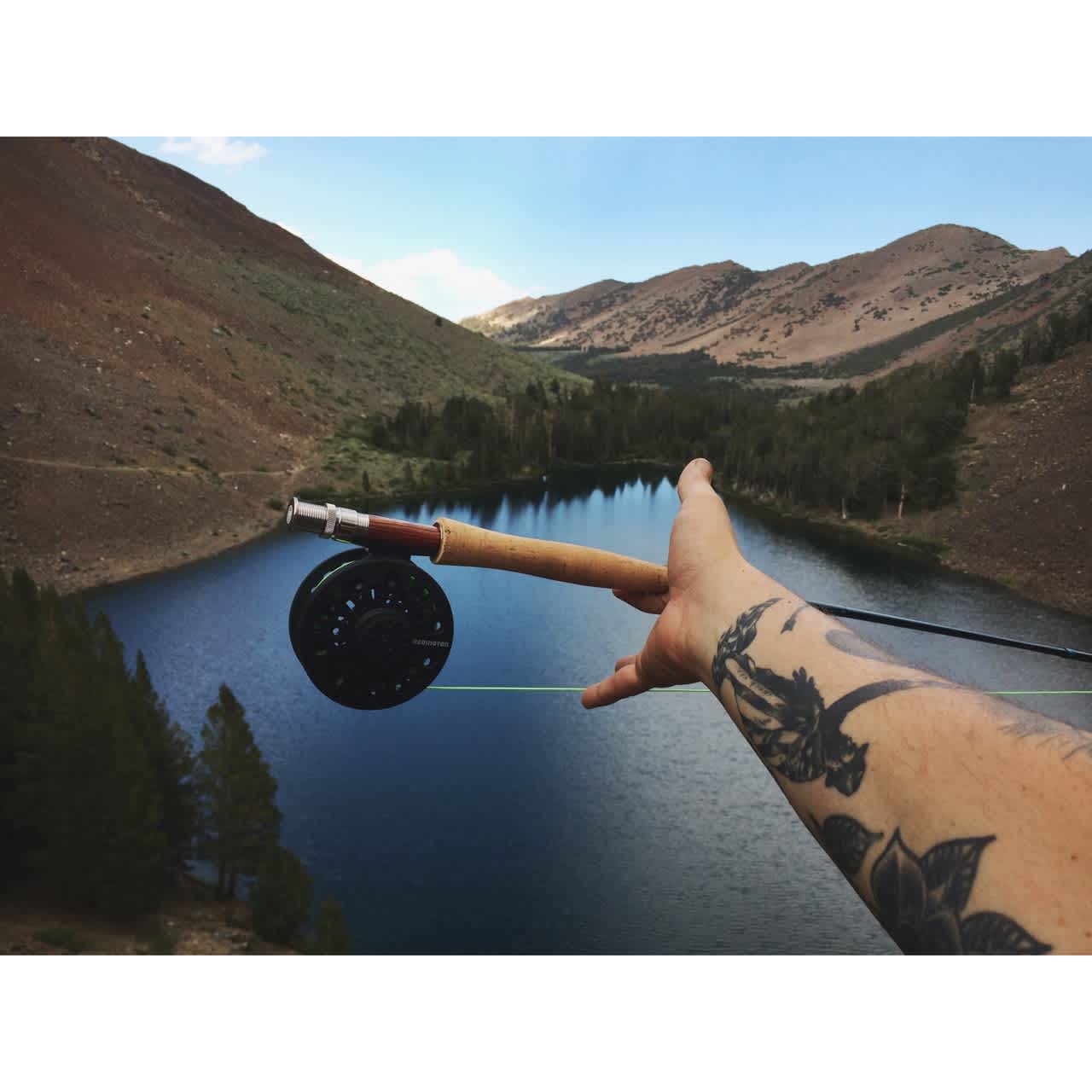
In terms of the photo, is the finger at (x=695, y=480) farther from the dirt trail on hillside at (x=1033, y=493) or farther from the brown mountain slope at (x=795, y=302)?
the brown mountain slope at (x=795, y=302)

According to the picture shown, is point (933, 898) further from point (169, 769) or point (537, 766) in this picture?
point (537, 766)

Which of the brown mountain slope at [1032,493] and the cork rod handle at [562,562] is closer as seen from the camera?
the cork rod handle at [562,562]

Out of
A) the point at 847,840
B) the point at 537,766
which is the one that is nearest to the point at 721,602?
the point at 847,840

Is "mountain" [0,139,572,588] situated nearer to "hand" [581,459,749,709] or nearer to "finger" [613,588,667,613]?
"finger" [613,588,667,613]

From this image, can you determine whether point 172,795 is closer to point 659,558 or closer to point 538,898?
point 538,898

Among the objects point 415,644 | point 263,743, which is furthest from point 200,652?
point 415,644

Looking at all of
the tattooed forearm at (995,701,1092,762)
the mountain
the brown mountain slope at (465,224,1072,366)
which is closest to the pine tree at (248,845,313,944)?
the mountain

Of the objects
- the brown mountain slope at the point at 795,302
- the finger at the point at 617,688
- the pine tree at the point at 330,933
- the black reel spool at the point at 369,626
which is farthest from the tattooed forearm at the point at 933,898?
the brown mountain slope at the point at 795,302
